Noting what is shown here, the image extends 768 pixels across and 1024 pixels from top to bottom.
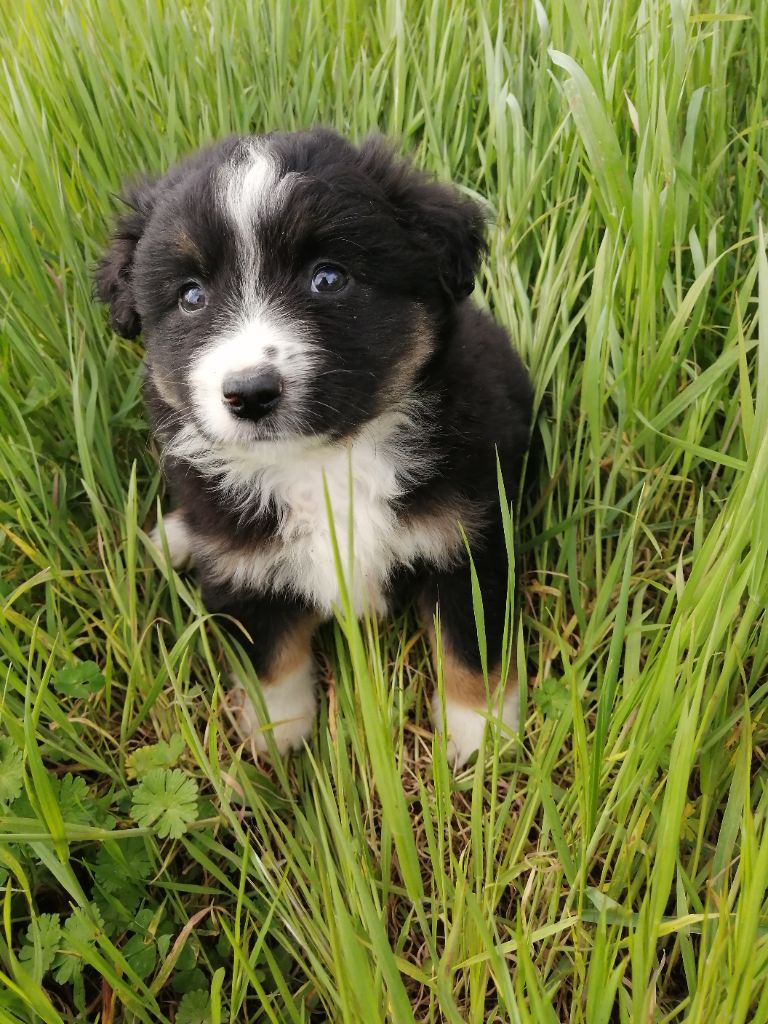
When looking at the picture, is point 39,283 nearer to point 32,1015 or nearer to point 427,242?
point 427,242

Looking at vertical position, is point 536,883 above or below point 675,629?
below

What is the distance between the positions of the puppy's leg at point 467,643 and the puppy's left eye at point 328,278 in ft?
2.54

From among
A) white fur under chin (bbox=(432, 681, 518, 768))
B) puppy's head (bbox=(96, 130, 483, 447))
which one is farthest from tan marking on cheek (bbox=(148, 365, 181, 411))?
white fur under chin (bbox=(432, 681, 518, 768))

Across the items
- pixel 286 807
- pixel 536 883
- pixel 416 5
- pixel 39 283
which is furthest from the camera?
pixel 416 5

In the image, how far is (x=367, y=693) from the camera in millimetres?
1269

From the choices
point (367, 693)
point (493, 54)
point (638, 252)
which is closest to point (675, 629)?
point (367, 693)

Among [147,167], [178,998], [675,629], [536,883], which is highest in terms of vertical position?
[147,167]

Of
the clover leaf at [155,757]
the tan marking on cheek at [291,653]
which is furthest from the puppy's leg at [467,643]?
the clover leaf at [155,757]

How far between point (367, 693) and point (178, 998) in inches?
39.7

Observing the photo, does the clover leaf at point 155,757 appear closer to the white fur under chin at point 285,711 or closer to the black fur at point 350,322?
the white fur under chin at point 285,711

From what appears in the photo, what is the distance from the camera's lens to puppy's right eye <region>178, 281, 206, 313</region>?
1.78 m

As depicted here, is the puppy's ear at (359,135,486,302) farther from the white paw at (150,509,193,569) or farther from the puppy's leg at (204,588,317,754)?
the white paw at (150,509,193,569)

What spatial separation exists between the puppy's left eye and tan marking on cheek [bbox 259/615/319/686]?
3.06 feet

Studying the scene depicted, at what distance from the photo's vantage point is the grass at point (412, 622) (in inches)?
54.5
